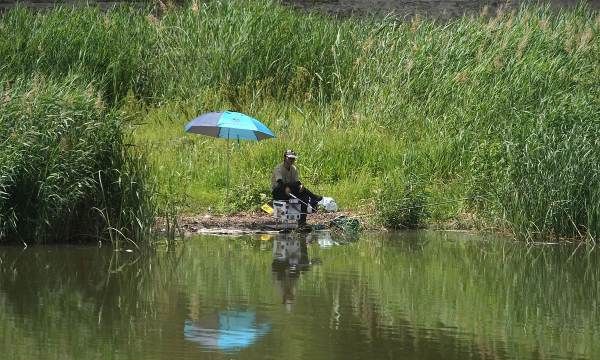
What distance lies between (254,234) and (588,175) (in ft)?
14.7

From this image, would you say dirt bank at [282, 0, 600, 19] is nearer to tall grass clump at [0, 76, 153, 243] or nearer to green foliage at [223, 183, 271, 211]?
green foliage at [223, 183, 271, 211]

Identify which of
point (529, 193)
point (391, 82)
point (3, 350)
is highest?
point (391, 82)

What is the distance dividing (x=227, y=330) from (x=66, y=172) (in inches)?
204

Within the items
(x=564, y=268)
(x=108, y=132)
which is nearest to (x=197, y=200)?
(x=108, y=132)

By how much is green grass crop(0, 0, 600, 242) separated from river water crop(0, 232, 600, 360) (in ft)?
5.33

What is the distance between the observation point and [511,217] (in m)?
17.0

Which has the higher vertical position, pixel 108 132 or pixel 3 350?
pixel 108 132

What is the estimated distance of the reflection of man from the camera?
12.4 metres

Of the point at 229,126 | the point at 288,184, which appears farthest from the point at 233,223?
the point at 229,126

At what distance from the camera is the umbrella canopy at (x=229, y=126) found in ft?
57.9

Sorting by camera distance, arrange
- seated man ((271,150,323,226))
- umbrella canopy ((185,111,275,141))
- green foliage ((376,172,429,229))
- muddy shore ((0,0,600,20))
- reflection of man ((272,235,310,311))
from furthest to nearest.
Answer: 1. muddy shore ((0,0,600,20))
2. green foliage ((376,172,429,229))
3. umbrella canopy ((185,111,275,141))
4. seated man ((271,150,323,226))
5. reflection of man ((272,235,310,311))

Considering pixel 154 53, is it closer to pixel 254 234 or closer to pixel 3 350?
pixel 254 234

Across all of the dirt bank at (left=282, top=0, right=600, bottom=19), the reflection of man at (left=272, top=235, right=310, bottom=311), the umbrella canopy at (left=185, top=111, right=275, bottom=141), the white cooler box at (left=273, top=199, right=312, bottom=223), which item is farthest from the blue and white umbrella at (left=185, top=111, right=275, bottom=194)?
the dirt bank at (left=282, top=0, right=600, bottom=19)

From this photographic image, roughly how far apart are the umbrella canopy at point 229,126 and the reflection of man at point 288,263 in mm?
1752
